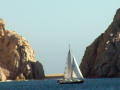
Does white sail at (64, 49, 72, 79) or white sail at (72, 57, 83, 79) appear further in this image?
white sail at (72, 57, 83, 79)

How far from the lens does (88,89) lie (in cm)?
15675

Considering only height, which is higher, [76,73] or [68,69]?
[68,69]

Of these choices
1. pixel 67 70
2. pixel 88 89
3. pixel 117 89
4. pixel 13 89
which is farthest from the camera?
A: pixel 67 70

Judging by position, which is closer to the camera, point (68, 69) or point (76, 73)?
point (68, 69)

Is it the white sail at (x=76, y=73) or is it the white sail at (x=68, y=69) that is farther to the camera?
the white sail at (x=76, y=73)

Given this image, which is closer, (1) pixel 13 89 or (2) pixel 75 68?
(1) pixel 13 89

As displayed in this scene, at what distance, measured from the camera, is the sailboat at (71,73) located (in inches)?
7170

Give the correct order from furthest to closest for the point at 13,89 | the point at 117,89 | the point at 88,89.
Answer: the point at 13,89 < the point at 88,89 < the point at 117,89

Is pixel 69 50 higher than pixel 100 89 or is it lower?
higher

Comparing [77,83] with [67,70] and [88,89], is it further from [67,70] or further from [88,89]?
[88,89]

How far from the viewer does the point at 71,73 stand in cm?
18300

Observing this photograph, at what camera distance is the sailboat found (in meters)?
182

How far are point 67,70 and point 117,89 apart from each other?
4125 cm

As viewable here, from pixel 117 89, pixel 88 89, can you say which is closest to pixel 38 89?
pixel 88 89
